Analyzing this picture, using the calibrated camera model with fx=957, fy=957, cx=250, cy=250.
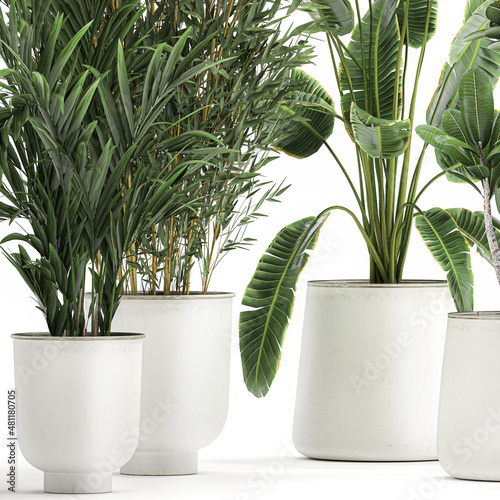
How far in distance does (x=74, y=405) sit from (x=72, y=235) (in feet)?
1.75

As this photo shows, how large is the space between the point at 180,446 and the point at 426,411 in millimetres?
1004

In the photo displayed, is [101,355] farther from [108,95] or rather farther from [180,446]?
[108,95]

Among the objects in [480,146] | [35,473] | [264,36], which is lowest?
[35,473]

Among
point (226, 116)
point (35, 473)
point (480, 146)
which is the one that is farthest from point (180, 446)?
point (480, 146)

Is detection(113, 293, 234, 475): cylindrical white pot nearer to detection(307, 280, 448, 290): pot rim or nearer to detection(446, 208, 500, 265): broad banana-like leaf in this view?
detection(307, 280, 448, 290): pot rim

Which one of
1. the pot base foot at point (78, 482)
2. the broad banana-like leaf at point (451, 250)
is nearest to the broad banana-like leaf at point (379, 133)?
the broad banana-like leaf at point (451, 250)

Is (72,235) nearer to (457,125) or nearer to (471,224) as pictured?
(457,125)

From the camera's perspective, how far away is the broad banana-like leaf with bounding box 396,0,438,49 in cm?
422

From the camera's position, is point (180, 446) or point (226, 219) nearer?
point (180, 446)

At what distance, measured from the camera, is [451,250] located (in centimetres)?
381

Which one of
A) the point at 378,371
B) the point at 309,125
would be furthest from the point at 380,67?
the point at 378,371

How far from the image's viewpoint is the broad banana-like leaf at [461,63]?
4047 millimetres

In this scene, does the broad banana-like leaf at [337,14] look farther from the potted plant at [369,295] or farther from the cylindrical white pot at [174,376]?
the cylindrical white pot at [174,376]

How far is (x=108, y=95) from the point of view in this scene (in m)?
2.99
